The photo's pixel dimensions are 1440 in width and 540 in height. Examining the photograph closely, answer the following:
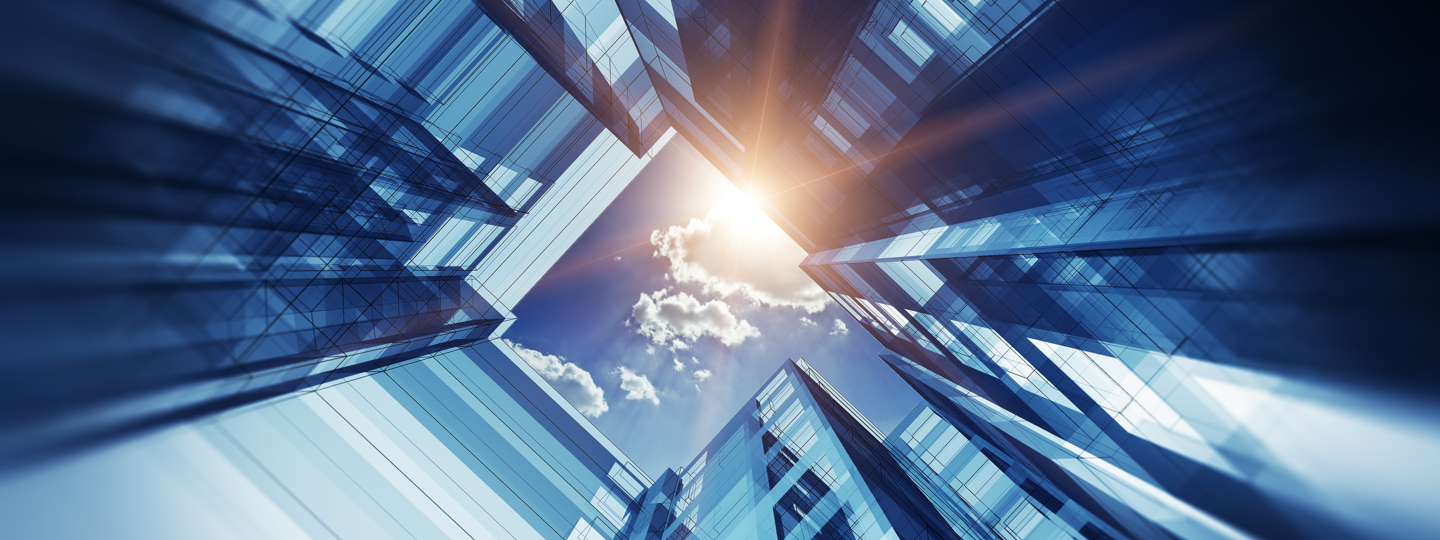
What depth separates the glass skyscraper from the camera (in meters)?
4.75

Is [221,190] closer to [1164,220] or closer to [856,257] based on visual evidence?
[1164,220]

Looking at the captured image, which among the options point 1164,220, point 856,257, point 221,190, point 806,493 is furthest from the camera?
point 856,257

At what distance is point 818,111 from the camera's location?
45.0 feet

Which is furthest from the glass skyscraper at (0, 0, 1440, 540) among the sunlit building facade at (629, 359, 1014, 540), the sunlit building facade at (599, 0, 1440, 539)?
the sunlit building facade at (629, 359, 1014, 540)

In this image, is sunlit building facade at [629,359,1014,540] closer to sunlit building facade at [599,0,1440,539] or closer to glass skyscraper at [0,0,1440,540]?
glass skyscraper at [0,0,1440,540]

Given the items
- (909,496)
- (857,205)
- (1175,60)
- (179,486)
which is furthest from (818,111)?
(179,486)

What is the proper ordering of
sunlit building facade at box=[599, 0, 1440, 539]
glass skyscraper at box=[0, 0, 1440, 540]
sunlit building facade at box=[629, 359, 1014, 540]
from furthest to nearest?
sunlit building facade at box=[629, 359, 1014, 540] → glass skyscraper at box=[0, 0, 1440, 540] → sunlit building facade at box=[599, 0, 1440, 539]

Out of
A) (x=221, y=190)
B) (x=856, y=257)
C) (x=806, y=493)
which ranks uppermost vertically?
(x=856, y=257)

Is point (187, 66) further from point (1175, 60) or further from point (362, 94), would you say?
point (1175, 60)

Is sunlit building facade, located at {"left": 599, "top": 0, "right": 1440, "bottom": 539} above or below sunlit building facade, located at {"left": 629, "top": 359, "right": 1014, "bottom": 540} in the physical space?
above

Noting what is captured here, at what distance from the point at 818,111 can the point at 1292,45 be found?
965 centimetres

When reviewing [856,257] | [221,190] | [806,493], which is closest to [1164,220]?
[806,493]

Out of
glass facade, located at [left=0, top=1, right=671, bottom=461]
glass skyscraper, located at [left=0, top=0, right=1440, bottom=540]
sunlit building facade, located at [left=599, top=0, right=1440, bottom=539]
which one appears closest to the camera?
sunlit building facade, located at [left=599, top=0, right=1440, bottom=539]

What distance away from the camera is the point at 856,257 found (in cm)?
1872
